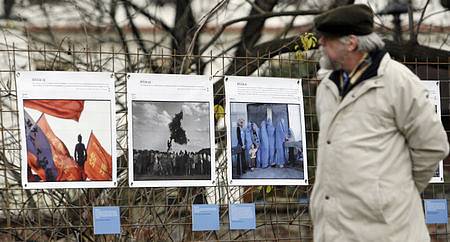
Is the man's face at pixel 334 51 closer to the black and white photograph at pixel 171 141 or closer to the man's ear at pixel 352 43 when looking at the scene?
the man's ear at pixel 352 43

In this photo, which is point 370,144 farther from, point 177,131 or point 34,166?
point 34,166

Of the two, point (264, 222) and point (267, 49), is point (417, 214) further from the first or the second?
point (267, 49)

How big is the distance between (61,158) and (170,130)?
0.79 m

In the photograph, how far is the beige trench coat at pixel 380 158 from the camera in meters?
3.46

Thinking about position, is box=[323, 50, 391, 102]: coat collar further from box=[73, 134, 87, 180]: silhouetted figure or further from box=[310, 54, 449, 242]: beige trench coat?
box=[73, 134, 87, 180]: silhouetted figure

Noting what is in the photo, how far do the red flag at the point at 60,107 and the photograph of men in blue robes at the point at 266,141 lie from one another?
1127mm

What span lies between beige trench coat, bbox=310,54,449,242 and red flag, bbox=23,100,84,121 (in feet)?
8.79

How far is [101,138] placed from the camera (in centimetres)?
593

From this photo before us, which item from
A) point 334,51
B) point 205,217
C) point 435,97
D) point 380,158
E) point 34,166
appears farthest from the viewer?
point 435,97

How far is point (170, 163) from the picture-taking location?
608 centimetres

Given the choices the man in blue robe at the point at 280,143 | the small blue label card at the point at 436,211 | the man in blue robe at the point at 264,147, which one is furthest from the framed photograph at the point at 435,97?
the man in blue robe at the point at 264,147

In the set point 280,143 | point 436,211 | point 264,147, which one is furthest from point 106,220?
point 436,211

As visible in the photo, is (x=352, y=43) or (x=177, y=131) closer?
(x=352, y=43)

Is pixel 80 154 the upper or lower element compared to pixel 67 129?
lower
